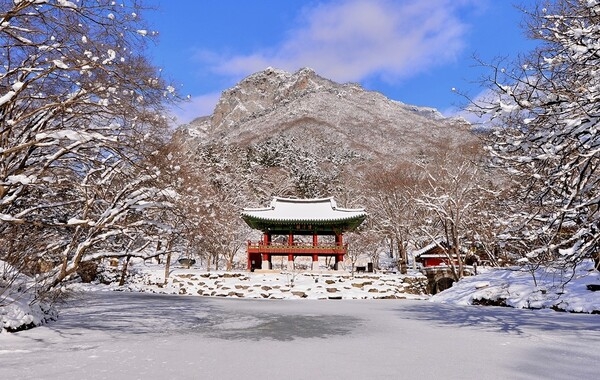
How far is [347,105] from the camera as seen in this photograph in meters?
133

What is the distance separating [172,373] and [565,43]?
708 cm

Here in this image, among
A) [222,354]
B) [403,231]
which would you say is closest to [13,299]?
[222,354]

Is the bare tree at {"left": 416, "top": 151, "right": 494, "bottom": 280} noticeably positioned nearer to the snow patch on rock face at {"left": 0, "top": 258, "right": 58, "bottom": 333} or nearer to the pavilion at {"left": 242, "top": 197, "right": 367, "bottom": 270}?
the pavilion at {"left": 242, "top": 197, "right": 367, "bottom": 270}

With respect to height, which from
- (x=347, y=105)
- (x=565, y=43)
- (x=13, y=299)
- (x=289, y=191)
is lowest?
(x=13, y=299)

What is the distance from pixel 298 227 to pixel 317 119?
82.6 meters

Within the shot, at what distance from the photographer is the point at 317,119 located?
11075 centimetres

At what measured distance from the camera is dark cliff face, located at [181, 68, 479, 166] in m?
94.0

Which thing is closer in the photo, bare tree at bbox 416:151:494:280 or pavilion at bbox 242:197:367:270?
bare tree at bbox 416:151:494:280

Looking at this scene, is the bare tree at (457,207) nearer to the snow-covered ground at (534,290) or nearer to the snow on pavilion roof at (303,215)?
the snow-covered ground at (534,290)

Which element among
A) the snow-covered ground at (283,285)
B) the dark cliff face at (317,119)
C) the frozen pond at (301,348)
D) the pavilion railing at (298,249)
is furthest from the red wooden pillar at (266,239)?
the dark cliff face at (317,119)

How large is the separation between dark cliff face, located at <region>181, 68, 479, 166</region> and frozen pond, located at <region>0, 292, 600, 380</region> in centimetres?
6657

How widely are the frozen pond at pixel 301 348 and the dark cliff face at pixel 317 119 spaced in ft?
218

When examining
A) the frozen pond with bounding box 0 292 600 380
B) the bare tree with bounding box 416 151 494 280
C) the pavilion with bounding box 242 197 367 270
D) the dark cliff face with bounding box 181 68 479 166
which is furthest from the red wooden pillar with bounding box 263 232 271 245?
the dark cliff face with bounding box 181 68 479 166

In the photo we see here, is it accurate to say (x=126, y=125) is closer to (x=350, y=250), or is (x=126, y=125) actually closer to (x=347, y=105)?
(x=350, y=250)
